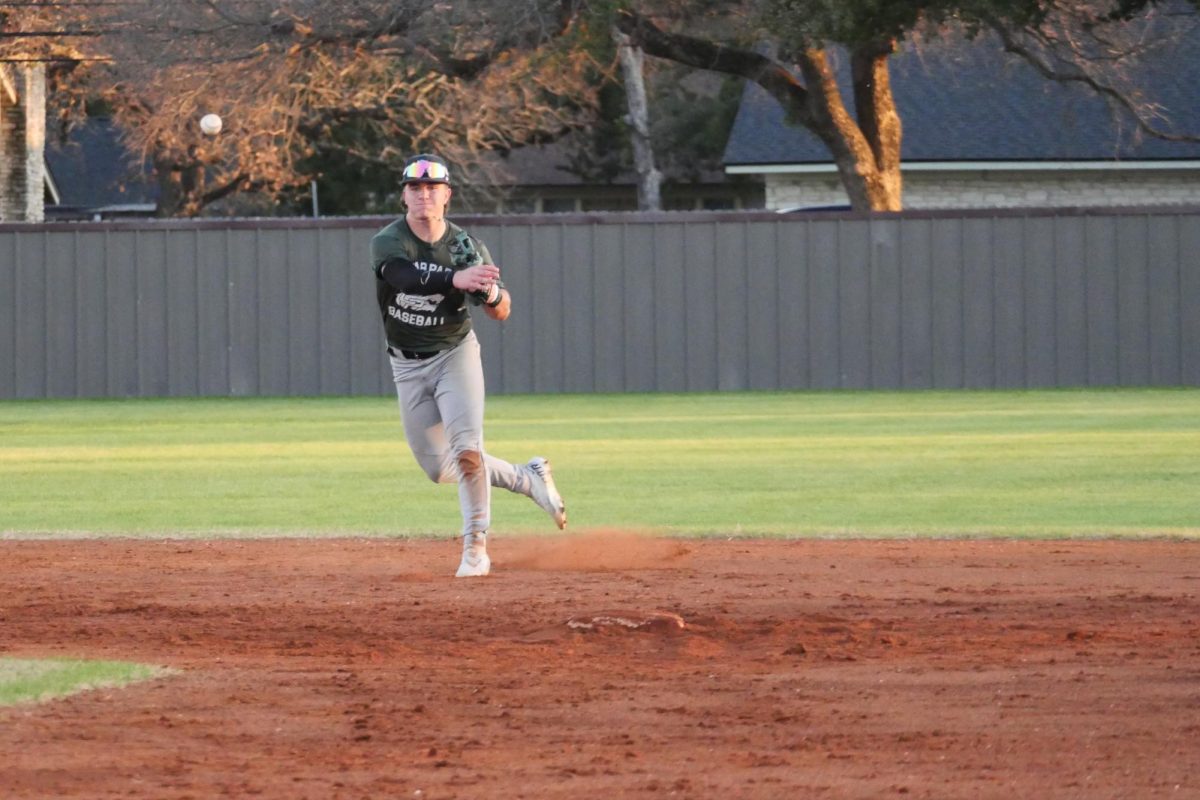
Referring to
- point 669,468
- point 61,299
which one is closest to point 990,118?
point 61,299

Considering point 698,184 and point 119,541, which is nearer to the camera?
point 119,541

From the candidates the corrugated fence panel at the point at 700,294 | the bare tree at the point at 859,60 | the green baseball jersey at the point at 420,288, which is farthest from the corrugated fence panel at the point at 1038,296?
the green baseball jersey at the point at 420,288

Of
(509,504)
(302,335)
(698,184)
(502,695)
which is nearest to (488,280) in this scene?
(502,695)

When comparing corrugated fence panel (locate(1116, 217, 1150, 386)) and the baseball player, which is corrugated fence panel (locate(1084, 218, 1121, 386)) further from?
the baseball player

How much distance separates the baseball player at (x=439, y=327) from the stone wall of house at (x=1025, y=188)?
2862 cm

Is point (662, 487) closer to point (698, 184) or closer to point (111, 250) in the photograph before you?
point (111, 250)

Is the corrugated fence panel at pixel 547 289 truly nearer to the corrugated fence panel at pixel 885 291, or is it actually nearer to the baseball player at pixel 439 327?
the corrugated fence panel at pixel 885 291

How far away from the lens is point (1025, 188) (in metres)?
37.5

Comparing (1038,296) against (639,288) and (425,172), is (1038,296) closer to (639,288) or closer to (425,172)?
(639,288)

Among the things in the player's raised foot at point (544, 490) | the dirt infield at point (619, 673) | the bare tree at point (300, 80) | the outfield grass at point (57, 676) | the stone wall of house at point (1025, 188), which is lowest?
the dirt infield at point (619, 673)

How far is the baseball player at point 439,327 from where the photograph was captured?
29.6ft

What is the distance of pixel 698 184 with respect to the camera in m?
45.8

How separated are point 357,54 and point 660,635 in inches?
960

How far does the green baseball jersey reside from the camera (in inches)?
356
